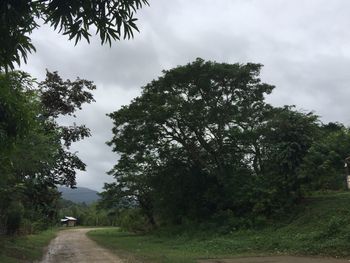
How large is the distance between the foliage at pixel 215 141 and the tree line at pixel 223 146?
0.21 feet

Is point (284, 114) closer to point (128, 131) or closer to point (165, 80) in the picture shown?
point (165, 80)

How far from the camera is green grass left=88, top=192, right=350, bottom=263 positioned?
→ 19.9 meters

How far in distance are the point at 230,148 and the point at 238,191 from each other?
14.1ft

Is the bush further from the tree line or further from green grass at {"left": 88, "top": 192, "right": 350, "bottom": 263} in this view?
green grass at {"left": 88, "top": 192, "right": 350, "bottom": 263}

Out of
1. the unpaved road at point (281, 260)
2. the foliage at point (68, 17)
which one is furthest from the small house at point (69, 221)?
the foliage at point (68, 17)

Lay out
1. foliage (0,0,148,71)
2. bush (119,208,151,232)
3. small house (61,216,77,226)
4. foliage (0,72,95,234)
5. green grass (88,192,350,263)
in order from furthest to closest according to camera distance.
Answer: small house (61,216,77,226) < bush (119,208,151,232) < green grass (88,192,350,263) < foliage (0,72,95,234) < foliage (0,0,148,71)

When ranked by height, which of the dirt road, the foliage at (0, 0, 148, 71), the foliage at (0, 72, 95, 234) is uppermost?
the foliage at (0, 72, 95, 234)

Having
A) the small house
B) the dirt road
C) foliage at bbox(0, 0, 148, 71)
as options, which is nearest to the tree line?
the dirt road

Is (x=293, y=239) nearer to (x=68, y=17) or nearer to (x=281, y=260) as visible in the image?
(x=281, y=260)

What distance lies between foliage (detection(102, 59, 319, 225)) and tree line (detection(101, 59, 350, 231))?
2.6 inches

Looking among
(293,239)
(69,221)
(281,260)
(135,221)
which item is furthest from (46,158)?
(69,221)

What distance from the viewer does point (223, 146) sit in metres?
36.4

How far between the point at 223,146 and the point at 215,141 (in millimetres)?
784

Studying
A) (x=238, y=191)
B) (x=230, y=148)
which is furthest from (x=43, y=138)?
(x=230, y=148)
